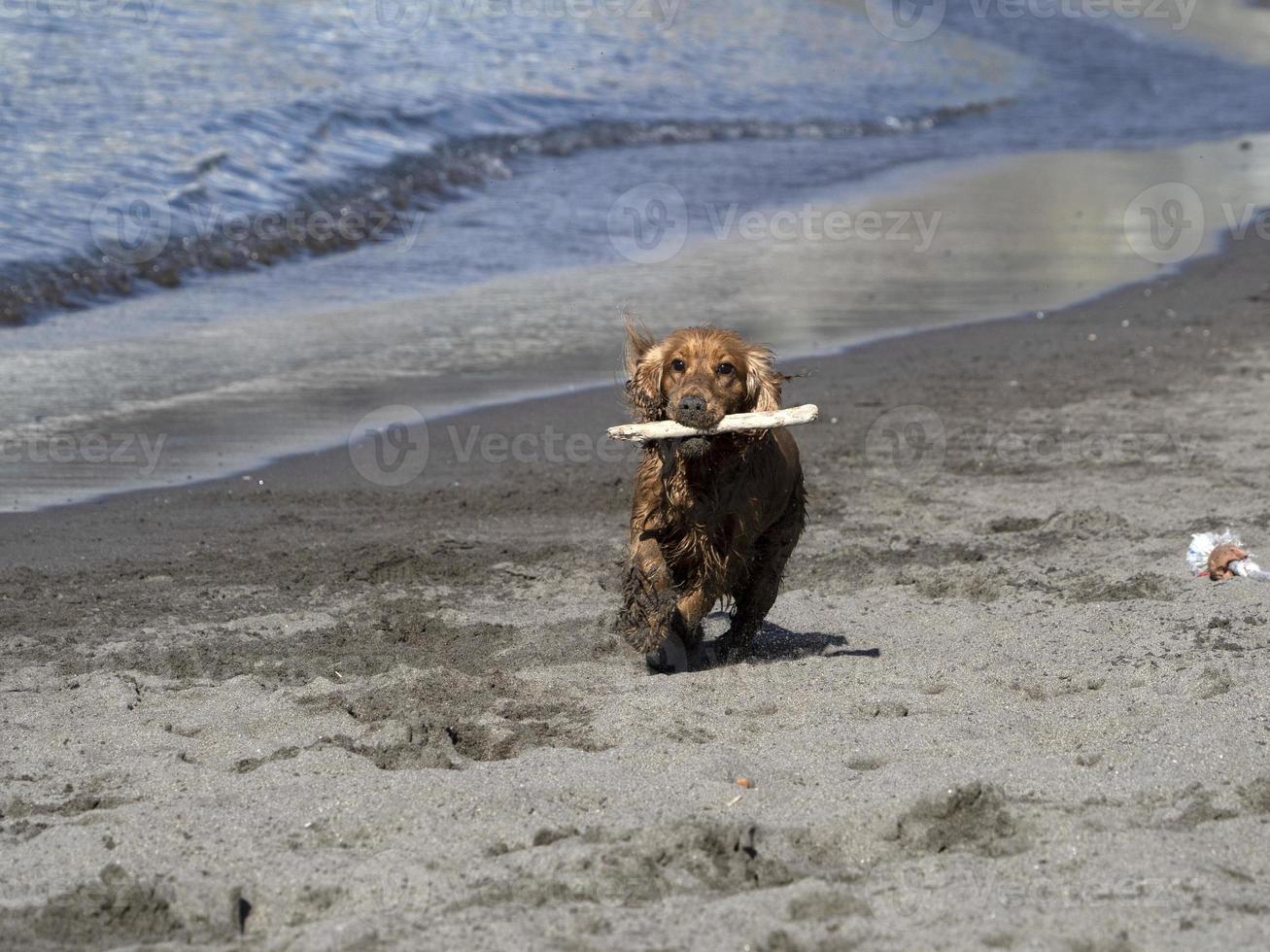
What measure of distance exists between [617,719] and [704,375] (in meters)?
1.17

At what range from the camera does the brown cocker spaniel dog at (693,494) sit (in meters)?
5.33

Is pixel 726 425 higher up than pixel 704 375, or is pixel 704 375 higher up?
pixel 704 375

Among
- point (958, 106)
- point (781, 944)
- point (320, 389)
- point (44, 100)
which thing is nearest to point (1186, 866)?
point (781, 944)

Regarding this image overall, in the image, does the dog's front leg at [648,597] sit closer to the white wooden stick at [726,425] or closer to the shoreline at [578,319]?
the white wooden stick at [726,425]

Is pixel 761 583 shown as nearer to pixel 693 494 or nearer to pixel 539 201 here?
pixel 693 494

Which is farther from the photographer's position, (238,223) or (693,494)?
(238,223)

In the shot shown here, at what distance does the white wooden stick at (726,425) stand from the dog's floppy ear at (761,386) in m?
0.17

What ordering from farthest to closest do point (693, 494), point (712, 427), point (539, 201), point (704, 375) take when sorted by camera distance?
point (539, 201) < point (693, 494) < point (704, 375) < point (712, 427)

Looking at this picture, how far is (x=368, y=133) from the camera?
65.1 feet

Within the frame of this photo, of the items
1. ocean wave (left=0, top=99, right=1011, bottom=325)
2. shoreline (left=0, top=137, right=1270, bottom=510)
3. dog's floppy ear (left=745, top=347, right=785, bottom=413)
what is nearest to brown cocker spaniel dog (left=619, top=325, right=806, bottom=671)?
dog's floppy ear (left=745, top=347, right=785, bottom=413)

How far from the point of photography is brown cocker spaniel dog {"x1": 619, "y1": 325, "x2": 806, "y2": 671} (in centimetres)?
533

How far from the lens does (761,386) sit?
5.40 meters

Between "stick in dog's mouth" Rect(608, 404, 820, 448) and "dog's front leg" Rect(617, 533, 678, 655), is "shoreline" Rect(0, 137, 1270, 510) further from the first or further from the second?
"stick in dog's mouth" Rect(608, 404, 820, 448)

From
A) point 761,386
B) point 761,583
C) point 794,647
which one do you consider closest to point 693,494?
point 761,386
